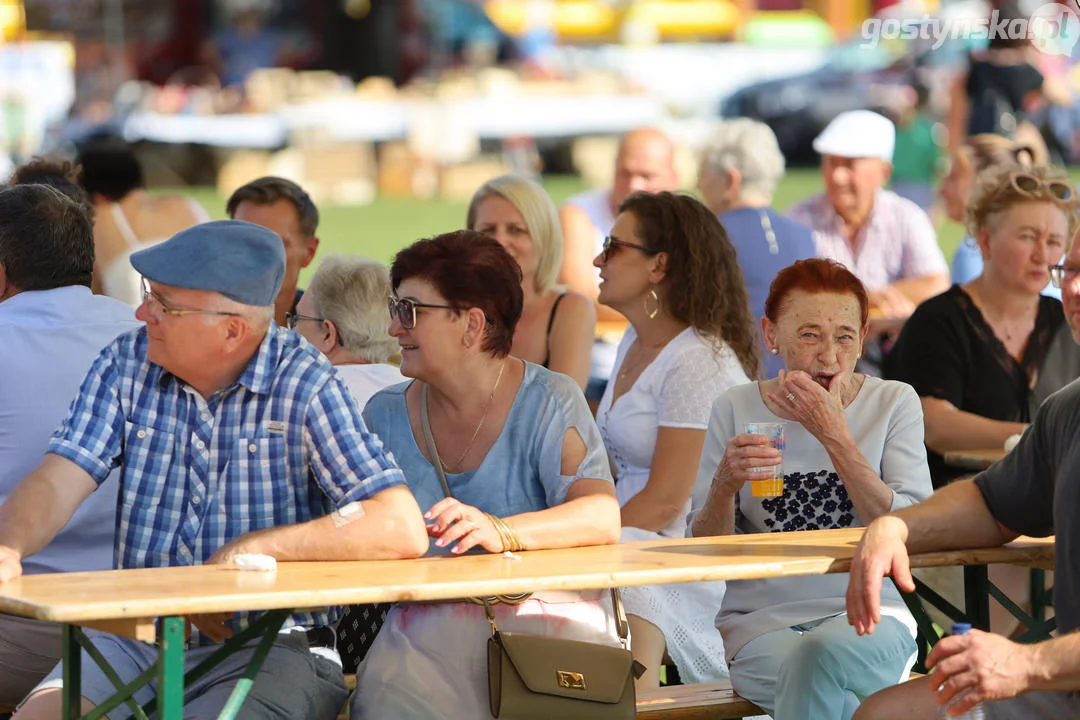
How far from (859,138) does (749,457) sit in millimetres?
4687

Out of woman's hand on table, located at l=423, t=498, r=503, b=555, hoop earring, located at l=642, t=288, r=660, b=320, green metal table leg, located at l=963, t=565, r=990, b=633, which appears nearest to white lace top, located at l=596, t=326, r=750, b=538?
hoop earring, located at l=642, t=288, r=660, b=320

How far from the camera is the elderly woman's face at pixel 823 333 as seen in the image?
3707 mm

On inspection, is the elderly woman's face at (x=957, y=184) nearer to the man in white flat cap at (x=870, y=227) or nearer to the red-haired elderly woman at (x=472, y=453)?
the man in white flat cap at (x=870, y=227)

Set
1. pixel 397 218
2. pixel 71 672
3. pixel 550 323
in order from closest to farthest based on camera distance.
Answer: pixel 71 672 < pixel 550 323 < pixel 397 218

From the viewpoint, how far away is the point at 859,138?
303 inches

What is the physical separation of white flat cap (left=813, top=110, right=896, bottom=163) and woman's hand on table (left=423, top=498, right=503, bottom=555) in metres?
4.89

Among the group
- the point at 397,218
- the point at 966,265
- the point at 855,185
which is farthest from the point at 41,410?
the point at 397,218

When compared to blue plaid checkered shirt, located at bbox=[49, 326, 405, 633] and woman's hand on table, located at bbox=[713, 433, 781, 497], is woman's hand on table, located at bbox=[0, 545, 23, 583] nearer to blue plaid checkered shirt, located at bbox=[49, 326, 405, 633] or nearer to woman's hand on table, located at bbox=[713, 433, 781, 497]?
blue plaid checkered shirt, located at bbox=[49, 326, 405, 633]

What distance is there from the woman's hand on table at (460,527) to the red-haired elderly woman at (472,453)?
0.13 meters

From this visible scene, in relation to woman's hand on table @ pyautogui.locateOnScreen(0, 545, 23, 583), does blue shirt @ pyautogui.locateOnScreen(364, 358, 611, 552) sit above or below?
above

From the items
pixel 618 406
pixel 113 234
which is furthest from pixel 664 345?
pixel 113 234

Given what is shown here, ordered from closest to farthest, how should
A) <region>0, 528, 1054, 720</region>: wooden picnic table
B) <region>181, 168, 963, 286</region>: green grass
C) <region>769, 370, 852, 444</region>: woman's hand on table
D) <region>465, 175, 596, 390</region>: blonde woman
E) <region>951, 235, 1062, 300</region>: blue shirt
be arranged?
<region>0, 528, 1054, 720</region>: wooden picnic table < <region>769, 370, 852, 444</region>: woman's hand on table < <region>465, 175, 596, 390</region>: blonde woman < <region>951, 235, 1062, 300</region>: blue shirt < <region>181, 168, 963, 286</region>: green grass

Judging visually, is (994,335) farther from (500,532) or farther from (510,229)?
(500,532)

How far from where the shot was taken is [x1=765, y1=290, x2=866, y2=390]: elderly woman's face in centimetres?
371
